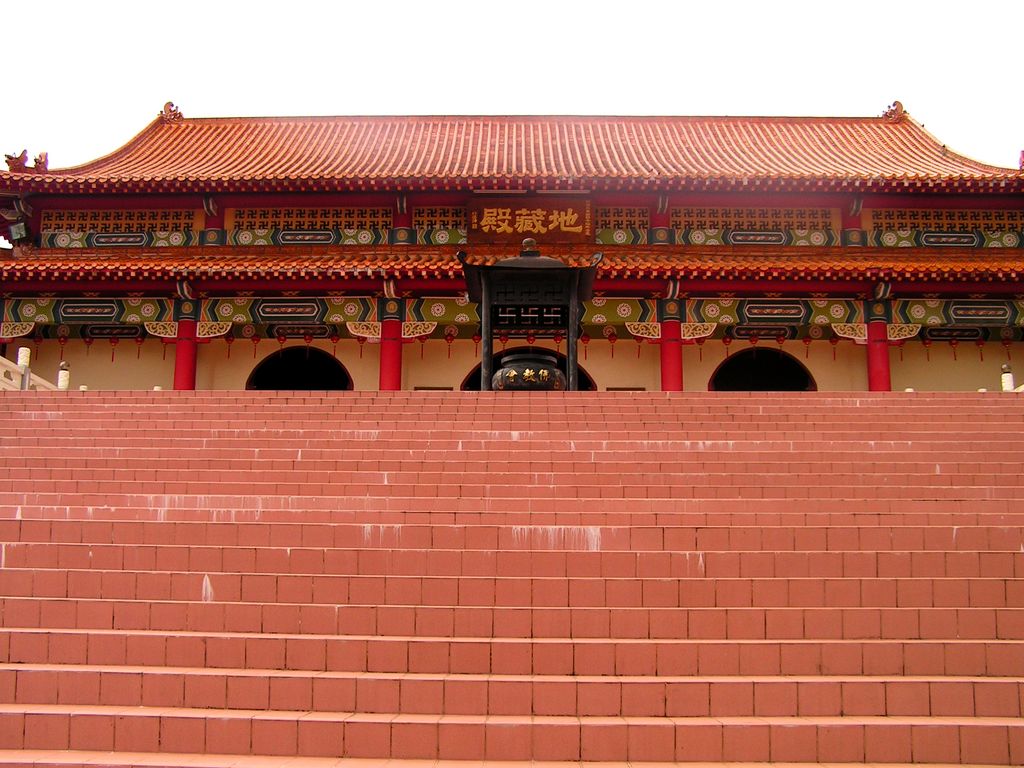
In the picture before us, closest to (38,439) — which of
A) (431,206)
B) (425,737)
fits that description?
(425,737)

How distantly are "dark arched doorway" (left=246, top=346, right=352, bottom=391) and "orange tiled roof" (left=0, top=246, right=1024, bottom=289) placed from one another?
5.99 feet

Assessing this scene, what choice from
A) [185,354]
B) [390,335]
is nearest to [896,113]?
[390,335]

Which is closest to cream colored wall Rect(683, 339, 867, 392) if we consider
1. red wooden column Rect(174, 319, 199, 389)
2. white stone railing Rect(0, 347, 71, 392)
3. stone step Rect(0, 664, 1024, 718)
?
red wooden column Rect(174, 319, 199, 389)

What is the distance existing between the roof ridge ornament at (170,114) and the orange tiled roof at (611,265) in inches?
238

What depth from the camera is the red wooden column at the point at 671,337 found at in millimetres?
15680

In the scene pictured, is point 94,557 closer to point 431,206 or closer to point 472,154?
point 431,206

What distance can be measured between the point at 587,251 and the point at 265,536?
36.7ft

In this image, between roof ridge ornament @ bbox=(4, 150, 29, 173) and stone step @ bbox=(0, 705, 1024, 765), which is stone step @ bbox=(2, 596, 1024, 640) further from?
roof ridge ornament @ bbox=(4, 150, 29, 173)

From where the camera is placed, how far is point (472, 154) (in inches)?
753

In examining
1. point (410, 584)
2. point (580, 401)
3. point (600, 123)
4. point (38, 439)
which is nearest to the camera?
point (410, 584)

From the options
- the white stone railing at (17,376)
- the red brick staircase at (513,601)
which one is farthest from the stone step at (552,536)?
the white stone railing at (17,376)

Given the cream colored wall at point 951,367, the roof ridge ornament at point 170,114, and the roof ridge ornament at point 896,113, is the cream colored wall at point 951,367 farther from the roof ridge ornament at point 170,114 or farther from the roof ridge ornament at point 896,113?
the roof ridge ornament at point 170,114

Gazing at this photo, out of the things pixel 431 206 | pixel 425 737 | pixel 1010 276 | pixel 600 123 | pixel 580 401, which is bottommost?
pixel 425 737

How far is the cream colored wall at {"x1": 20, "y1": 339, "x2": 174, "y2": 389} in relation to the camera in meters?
16.4
